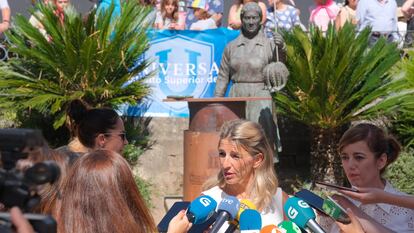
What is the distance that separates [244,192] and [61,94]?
6.36 metres

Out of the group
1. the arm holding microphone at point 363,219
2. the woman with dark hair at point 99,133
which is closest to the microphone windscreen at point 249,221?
the arm holding microphone at point 363,219

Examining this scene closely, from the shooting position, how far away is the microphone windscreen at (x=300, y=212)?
3590mm

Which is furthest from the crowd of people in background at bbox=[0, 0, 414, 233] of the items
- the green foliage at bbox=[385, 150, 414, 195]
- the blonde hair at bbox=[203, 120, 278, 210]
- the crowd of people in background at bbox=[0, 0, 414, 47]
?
the crowd of people in background at bbox=[0, 0, 414, 47]

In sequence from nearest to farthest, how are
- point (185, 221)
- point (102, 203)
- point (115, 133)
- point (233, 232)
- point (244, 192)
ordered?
point (102, 203) < point (185, 221) < point (233, 232) < point (244, 192) < point (115, 133)

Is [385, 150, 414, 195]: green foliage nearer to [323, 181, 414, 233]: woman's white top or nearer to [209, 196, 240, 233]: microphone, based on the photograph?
[323, 181, 414, 233]: woman's white top

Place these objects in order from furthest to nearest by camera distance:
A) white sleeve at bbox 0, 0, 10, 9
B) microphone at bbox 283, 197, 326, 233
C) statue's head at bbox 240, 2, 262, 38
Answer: white sleeve at bbox 0, 0, 10, 9
statue's head at bbox 240, 2, 262, 38
microphone at bbox 283, 197, 326, 233

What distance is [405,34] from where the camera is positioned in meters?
12.3

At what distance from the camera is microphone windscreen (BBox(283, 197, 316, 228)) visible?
11.8 feet

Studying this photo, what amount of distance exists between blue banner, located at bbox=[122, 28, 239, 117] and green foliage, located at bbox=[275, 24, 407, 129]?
113 centimetres

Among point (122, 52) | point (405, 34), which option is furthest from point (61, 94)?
point (405, 34)

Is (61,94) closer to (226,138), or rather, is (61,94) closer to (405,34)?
(405,34)

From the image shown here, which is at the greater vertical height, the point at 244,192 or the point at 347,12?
the point at 347,12

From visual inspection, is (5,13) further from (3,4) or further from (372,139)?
(372,139)

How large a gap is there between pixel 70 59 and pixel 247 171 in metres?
6.23
